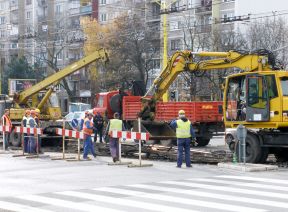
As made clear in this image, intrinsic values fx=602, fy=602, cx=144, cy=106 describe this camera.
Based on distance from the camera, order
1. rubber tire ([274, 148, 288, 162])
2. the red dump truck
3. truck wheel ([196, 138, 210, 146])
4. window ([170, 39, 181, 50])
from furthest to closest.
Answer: window ([170, 39, 181, 50]) < truck wheel ([196, 138, 210, 146]) < the red dump truck < rubber tire ([274, 148, 288, 162])

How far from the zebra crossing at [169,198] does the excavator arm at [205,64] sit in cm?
654

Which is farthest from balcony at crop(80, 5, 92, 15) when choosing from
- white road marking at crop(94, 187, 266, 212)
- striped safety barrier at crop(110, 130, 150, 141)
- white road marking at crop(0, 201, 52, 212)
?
white road marking at crop(0, 201, 52, 212)

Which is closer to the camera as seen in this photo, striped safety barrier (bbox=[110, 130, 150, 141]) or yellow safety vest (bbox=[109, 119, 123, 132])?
striped safety barrier (bbox=[110, 130, 150, 141])

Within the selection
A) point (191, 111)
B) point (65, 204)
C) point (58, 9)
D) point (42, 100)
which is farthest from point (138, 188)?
point (58, 9)

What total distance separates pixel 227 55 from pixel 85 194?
1056 centimetres

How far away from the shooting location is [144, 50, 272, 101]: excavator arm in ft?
68.4

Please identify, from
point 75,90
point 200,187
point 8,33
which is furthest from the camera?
point 8,33

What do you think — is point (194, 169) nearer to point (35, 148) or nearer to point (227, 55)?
point (227, 55)

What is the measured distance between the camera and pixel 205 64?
23469mm

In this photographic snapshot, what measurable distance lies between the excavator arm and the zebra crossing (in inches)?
257

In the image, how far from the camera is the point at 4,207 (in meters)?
11.7

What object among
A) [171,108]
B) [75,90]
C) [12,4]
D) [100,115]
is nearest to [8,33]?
[12,4]

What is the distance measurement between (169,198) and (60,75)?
17.9 m

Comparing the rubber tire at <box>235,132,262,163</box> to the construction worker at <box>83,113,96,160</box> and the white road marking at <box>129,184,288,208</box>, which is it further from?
the construction worker at <box>83,113,96,160</box>
